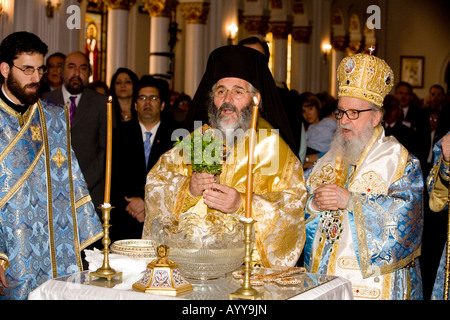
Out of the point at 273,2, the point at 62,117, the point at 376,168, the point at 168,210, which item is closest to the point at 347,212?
the point at 376,168

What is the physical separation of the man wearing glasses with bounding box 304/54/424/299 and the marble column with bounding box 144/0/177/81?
35.6 feet

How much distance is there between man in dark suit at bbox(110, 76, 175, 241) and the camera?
5.65m

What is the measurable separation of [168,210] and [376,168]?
45.3 inches

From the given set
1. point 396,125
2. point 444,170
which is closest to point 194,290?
point 444,170

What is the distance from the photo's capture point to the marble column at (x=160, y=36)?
47.5ft

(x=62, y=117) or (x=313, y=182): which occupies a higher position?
(x=62, y=117)

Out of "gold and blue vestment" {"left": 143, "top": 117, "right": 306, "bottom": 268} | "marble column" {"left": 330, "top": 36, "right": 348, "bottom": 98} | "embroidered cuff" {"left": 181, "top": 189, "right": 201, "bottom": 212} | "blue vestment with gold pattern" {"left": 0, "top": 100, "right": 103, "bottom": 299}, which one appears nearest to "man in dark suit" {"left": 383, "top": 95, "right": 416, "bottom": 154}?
"gold and blue vestment" {"left": 143, "top": 117, "right": 306, "bottom": 268}

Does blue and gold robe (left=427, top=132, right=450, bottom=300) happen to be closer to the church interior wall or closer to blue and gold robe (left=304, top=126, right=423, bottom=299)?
blue and gold robe (left=304, top=126, right=423, bottom=299)

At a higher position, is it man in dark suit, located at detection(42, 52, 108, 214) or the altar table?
man in dark suit, located at detection(42, 52, 108, 214)

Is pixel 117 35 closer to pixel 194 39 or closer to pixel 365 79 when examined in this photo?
pixel 194 39

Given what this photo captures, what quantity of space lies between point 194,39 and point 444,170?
1148cm

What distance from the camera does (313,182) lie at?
3914 millimetres

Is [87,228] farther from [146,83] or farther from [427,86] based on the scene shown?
[427,86]

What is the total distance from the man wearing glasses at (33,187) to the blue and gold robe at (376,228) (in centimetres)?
136
